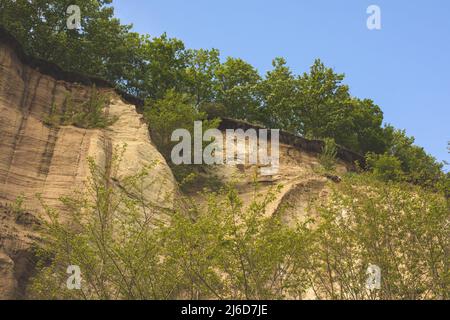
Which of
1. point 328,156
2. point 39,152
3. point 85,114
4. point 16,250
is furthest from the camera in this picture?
point 328,156

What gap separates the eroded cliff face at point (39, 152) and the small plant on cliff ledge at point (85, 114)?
0.28 metres

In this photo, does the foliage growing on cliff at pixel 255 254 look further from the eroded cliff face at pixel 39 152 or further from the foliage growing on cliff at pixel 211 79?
the foliage growing on cliff at pixel 211 79

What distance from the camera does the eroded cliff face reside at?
18531 millimetres

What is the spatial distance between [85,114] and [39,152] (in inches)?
167

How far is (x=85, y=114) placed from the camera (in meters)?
27.1

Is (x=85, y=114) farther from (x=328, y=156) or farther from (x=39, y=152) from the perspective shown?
(x=328, y=156)

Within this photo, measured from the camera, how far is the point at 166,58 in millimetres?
36656

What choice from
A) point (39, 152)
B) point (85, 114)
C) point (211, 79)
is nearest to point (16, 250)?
point (39, 152)

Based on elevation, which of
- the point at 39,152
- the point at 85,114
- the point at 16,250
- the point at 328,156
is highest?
the point at 85,114

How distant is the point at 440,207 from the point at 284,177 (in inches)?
460

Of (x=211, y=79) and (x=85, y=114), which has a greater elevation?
(x=211, y=79)
